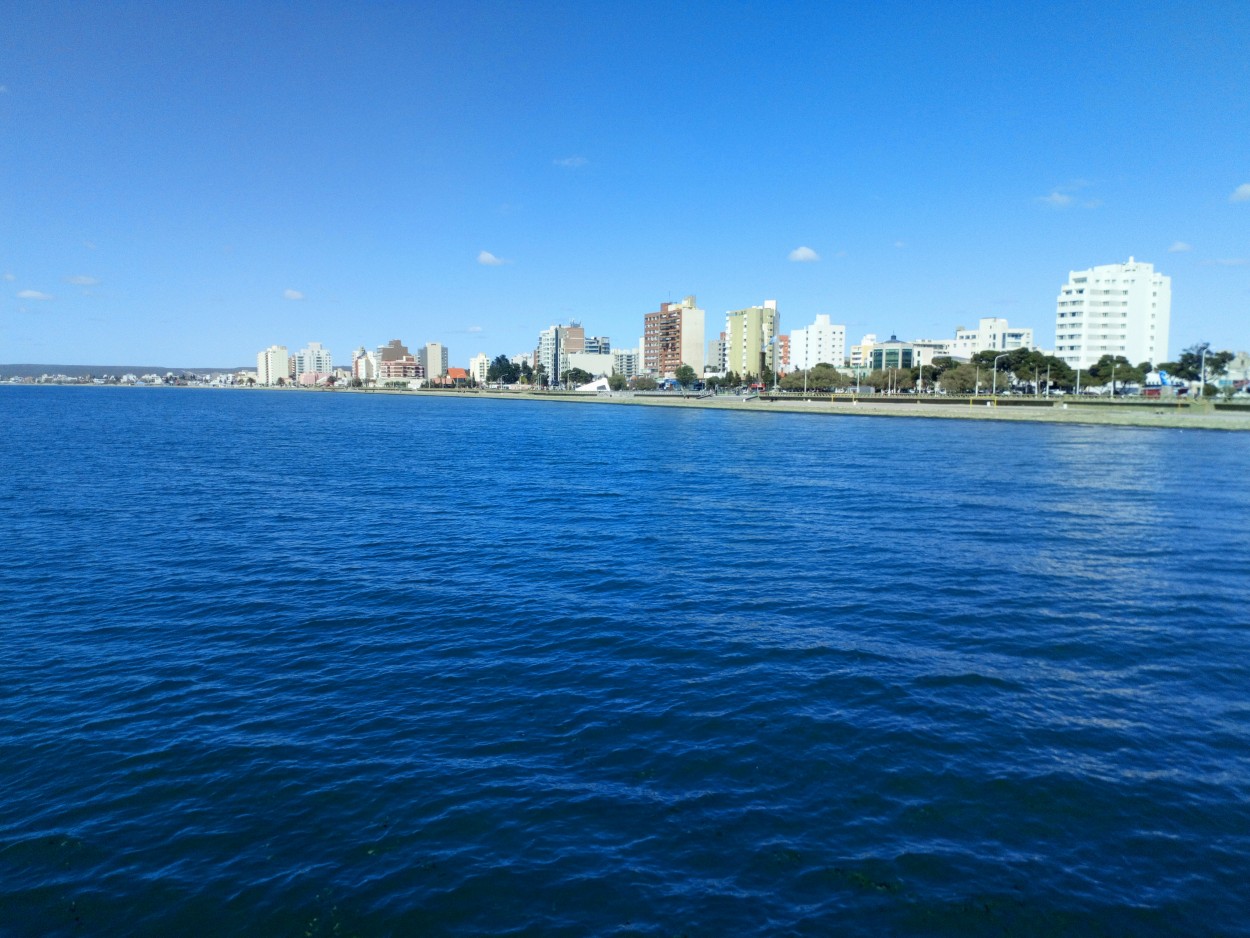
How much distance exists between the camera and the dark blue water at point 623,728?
921 centimetres

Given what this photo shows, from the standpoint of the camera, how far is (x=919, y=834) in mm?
10336

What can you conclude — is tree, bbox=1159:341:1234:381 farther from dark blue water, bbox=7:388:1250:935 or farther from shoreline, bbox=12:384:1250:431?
dark blue water, bbox=7:388:1250:935

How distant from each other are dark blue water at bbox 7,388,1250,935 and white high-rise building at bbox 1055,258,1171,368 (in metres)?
150

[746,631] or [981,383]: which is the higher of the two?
[981,383]

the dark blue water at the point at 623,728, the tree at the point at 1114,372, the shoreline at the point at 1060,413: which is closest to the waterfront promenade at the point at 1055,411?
the shoreline at the point at 1060,413

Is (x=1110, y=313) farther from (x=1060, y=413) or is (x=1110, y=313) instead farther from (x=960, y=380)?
(x=1060, y=413)

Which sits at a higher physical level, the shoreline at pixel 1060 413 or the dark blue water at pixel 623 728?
the shoreline at pixel 1060 413

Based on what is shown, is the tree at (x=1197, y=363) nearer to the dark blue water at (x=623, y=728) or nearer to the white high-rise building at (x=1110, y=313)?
the white high-rise building at (x=1110, y=313)

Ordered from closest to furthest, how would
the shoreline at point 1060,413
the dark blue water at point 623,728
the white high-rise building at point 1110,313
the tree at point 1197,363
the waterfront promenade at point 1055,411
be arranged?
the dark blue water at point 623,728
the shoreline at point 1060,413
the waterfront promenade at point 1055,411
the tree at point 1197,363
the white high-rise building at point 1110,313

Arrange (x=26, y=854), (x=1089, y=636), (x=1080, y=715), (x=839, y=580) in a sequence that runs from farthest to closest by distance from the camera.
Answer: (x=839, y=580), (x=1089, y=636), (x=1080, y=715), (x=26, y=854)

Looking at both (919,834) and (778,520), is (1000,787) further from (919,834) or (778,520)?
(778,520)

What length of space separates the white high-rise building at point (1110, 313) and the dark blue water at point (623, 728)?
14962 centimetres

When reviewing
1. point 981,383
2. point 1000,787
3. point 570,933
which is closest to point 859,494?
point 1000,787

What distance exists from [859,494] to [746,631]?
78.2 ft
